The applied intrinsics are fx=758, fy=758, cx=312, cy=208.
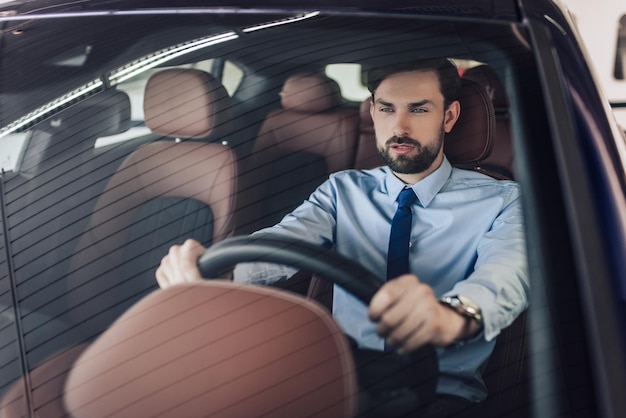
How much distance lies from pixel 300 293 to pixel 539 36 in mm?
622

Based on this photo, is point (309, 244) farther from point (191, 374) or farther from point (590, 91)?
point (590, 91)

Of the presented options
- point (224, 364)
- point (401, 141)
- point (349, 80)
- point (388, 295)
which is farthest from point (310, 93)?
point (224, 364)

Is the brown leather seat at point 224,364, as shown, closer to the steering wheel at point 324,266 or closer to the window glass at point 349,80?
the steering wheel at point 324,266

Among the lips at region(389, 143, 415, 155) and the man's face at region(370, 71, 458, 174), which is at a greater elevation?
the man's face at region(370, 71, 458, 174)

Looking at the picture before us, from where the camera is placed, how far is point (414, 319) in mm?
1145

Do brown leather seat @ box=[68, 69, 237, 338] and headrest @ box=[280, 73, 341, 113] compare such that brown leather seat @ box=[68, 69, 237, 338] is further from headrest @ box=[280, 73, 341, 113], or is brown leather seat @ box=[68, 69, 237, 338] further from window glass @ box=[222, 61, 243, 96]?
headrest @ box=[280, 73, 341, 113]

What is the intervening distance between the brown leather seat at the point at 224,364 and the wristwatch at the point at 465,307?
0.17 meters

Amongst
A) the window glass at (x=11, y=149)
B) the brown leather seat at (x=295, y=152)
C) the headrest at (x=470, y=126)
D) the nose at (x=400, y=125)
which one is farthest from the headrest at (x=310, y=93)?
the window glass at (x=11, y=149)

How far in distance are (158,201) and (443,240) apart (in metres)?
0.50

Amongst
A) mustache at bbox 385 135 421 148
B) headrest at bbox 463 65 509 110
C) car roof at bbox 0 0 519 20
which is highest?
car roof at bbox 0 0 519 20

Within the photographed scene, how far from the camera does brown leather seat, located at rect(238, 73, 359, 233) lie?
4.15ft

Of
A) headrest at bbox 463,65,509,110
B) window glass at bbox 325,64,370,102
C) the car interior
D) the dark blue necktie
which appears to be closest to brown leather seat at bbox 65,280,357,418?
the car interior

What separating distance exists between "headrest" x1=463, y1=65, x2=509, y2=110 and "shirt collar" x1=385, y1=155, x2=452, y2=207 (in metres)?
0.13

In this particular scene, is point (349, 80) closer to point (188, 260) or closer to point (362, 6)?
point (362, 6)
